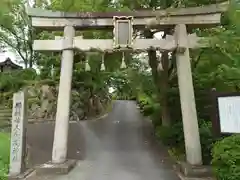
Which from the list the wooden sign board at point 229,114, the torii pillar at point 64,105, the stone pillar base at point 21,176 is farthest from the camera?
the torii pillar at point 64,105

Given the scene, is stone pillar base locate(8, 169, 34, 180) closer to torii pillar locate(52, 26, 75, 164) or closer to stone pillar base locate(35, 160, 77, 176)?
stone pillar base locate(35, 160, 77, 176)

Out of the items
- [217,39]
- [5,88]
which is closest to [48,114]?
[5,88]

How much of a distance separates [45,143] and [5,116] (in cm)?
938

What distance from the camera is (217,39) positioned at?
8.96 metres

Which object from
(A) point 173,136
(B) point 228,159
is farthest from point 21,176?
(A) point 173,136

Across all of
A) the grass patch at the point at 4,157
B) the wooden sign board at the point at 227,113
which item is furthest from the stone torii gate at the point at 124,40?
the wooden sign board at the point at 227,113

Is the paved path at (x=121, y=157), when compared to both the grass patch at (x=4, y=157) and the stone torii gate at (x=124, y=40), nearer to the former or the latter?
the stone torii gate at (x=124, y=40)

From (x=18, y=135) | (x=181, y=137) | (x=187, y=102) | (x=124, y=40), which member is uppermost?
(x=124, y=40)

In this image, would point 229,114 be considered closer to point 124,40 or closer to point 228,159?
point 228,159

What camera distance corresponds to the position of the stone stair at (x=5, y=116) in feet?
72.1

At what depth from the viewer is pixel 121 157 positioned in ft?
A: 40.5

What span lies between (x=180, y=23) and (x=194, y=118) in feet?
10.2

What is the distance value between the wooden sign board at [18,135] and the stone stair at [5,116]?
1298cm

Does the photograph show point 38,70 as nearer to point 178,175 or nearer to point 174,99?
point 174,99
